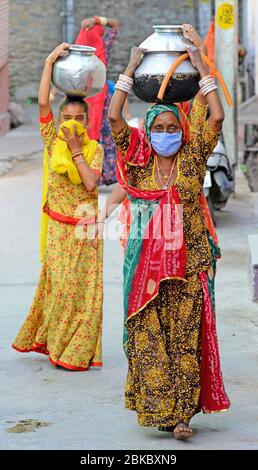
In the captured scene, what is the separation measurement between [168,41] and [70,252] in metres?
1.71

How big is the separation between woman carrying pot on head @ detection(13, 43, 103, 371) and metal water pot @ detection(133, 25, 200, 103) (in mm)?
1285

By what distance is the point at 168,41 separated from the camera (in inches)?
215

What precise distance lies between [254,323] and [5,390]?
209 cm

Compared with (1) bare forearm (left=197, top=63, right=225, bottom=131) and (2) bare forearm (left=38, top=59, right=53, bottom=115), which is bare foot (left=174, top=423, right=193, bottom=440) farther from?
(2) bare forearm (left=38, top=59, right=53, bottom=115)

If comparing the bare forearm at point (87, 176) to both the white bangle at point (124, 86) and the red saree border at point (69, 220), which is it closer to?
the red saree border at point (69, 220)

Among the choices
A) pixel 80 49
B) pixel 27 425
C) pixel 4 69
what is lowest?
pixel 4 69

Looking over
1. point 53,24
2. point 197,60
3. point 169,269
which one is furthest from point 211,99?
point 53,24

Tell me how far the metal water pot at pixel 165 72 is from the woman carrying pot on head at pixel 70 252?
1285mm

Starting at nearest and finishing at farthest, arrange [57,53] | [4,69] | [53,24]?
[57,53]
[4,69]
[53,24]

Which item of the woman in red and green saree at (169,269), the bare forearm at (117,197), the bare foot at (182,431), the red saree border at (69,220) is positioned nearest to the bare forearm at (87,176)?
the red saree border at (69,220)

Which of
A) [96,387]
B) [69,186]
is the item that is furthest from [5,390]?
[69,186]

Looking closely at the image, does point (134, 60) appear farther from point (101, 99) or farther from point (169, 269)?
point (101, 99)

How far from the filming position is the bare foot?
5.30m

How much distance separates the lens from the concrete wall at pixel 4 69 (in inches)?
781
